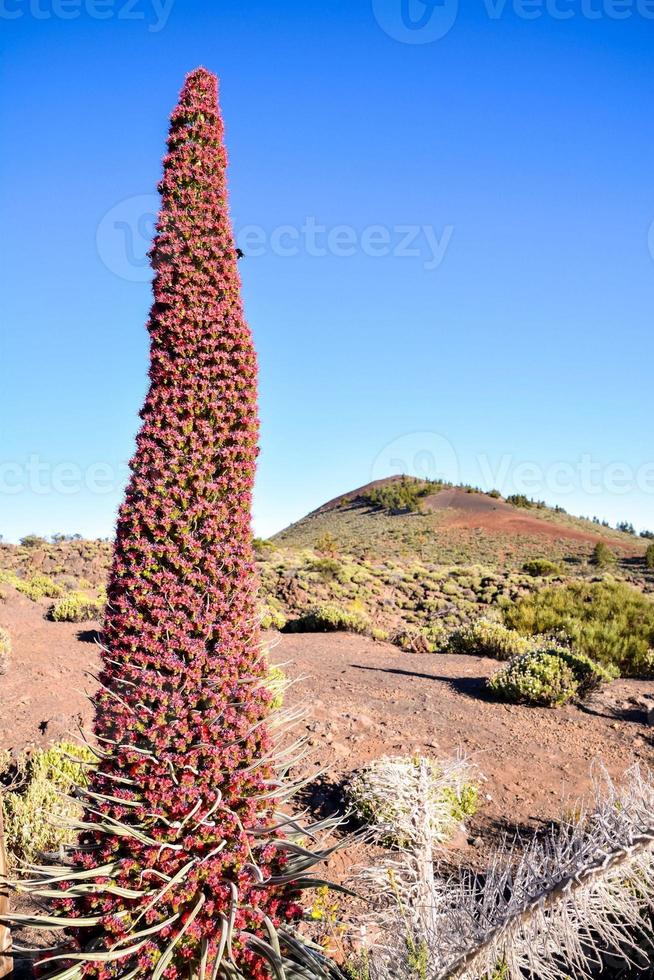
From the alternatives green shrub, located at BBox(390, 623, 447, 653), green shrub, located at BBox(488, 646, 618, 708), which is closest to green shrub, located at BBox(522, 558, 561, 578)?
green shrub, located at BBox(390, 623, 447, 653)

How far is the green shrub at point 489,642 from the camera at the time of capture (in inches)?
488

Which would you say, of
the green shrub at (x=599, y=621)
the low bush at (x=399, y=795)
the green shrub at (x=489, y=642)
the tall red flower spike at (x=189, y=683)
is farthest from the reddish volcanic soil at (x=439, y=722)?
the tall red flower spike at (x=189, y=683)

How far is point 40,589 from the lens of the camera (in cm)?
1834

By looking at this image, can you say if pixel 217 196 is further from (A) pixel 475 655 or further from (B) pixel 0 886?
(A) pixel 475 655

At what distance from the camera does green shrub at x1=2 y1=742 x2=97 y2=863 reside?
5.06 metres

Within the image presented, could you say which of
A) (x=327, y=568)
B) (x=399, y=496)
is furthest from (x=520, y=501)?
(x=327, y=568)

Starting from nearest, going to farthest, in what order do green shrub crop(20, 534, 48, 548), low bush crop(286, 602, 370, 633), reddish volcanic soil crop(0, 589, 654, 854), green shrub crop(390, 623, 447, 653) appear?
reddish volcanic soil crop(0, 589, 654, 854), green shrub crop(390, 623, 447, 653), low bush crop(286, 602, 370, 633), green shrub crop(20, 534, 48, 548)

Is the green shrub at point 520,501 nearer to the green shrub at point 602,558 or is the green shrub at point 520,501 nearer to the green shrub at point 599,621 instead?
the green shrub at point 602,558

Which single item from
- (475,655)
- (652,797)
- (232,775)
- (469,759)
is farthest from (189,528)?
(475,655)

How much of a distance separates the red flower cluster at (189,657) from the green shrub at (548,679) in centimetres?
657

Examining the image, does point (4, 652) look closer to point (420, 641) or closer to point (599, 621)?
point (420, 641)

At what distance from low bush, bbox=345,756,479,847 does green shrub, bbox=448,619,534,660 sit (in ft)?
21.4

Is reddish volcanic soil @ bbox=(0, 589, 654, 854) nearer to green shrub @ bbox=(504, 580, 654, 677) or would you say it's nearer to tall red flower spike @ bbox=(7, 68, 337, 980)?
green shrub @ bbox=(504, 580, 654, 677)

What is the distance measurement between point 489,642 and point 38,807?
30.7 feet
